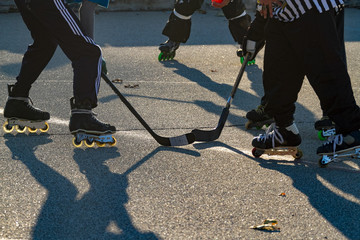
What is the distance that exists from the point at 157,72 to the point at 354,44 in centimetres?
310

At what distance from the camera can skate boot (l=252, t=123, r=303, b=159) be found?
3.97 metres

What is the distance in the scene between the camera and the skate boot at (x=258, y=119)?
4695 millimetres

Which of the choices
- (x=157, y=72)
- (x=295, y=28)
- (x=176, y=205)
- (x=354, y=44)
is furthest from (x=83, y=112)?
(x=354, y=44)

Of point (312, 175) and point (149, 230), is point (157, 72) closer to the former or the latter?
point (312, 175)

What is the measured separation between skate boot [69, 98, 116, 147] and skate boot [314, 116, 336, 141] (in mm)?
1538

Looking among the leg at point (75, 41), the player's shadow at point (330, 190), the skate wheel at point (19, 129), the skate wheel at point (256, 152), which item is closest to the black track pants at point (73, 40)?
the leg at point (75, 41)

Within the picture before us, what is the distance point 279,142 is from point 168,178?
0.80 m

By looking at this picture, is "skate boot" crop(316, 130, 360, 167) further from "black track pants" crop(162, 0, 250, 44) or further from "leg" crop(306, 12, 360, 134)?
"black track pants" crop(162, 0, 250, 44)

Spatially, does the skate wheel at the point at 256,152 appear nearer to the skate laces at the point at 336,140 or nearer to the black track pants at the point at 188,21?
the skate laces at the point at 336,140

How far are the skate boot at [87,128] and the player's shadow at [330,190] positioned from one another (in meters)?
1.08

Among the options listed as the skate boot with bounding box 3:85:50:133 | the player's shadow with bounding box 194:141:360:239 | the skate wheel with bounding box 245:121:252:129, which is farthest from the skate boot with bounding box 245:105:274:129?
the skate boot with bounding box 3:85:50:133

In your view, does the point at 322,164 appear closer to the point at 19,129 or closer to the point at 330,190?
the point at 330,190

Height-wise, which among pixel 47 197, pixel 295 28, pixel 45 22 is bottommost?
pixel 47 197

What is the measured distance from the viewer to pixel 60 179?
3.76 metres
